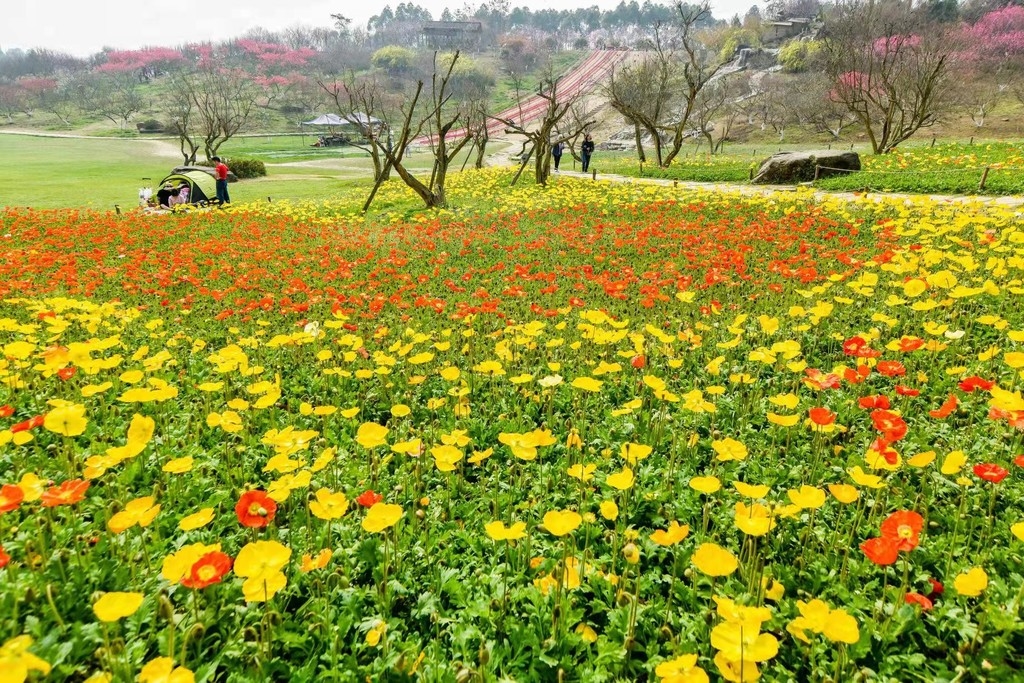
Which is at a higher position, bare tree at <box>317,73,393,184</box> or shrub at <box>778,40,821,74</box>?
shrub at <box>778,40,821,74</box>

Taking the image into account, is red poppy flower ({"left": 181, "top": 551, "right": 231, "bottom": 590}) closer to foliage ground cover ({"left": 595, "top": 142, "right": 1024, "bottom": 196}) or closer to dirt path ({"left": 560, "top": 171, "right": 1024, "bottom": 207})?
dirt path ({"left": 560, "top": 171, "right": 1024, "bottom": 207})

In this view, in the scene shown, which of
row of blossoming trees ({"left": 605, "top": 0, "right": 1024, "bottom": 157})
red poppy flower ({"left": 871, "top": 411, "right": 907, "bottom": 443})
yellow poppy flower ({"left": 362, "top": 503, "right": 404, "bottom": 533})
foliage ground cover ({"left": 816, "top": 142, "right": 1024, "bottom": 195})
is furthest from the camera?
row of blossoming trees ({"left": 605, "top": 0, "right": 1024, "bottom": 157})

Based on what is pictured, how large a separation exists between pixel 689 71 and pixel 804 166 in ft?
106

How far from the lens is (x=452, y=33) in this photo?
490 feet

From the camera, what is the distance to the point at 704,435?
3.84 metres

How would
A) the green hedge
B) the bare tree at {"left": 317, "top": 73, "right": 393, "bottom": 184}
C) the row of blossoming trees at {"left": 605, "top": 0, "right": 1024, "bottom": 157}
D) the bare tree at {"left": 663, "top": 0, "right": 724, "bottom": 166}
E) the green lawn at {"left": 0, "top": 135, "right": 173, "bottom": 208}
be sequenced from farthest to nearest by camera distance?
the green hedge, the row of blossoming trees at {"left": 605, "top": 0, "right": 1024, "bottom": 157}, the bare tree at {"left": 663, "top": 0, "right": 724, "bottom": 166}, the green lawn at {"left": 0, "top": 135, "right": 173, "bottom": 208}, the bare tree at {"left": 317, "top": 73, "right": 393, "bottom": 184}

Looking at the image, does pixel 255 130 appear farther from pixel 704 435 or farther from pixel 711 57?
pixel 704 435

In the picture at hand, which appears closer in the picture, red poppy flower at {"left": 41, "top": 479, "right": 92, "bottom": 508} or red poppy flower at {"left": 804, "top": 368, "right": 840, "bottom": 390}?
red poppy flower at {"left": 41, "top": 479, "right": 92, "bottom": 508}

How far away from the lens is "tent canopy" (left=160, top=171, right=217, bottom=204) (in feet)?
63.2

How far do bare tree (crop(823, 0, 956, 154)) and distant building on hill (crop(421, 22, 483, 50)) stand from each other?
123 meters

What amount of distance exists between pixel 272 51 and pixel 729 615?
17839 cm

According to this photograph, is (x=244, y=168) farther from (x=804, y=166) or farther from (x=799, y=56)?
(x=799, y=56)

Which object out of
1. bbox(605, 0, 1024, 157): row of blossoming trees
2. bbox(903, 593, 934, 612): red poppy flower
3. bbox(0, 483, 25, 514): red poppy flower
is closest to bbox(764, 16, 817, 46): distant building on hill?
bbox(605, 0, 1024, 157): row of blossoming trees

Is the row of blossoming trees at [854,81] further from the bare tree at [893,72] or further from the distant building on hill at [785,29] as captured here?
the distant building on hill at [785,29]
